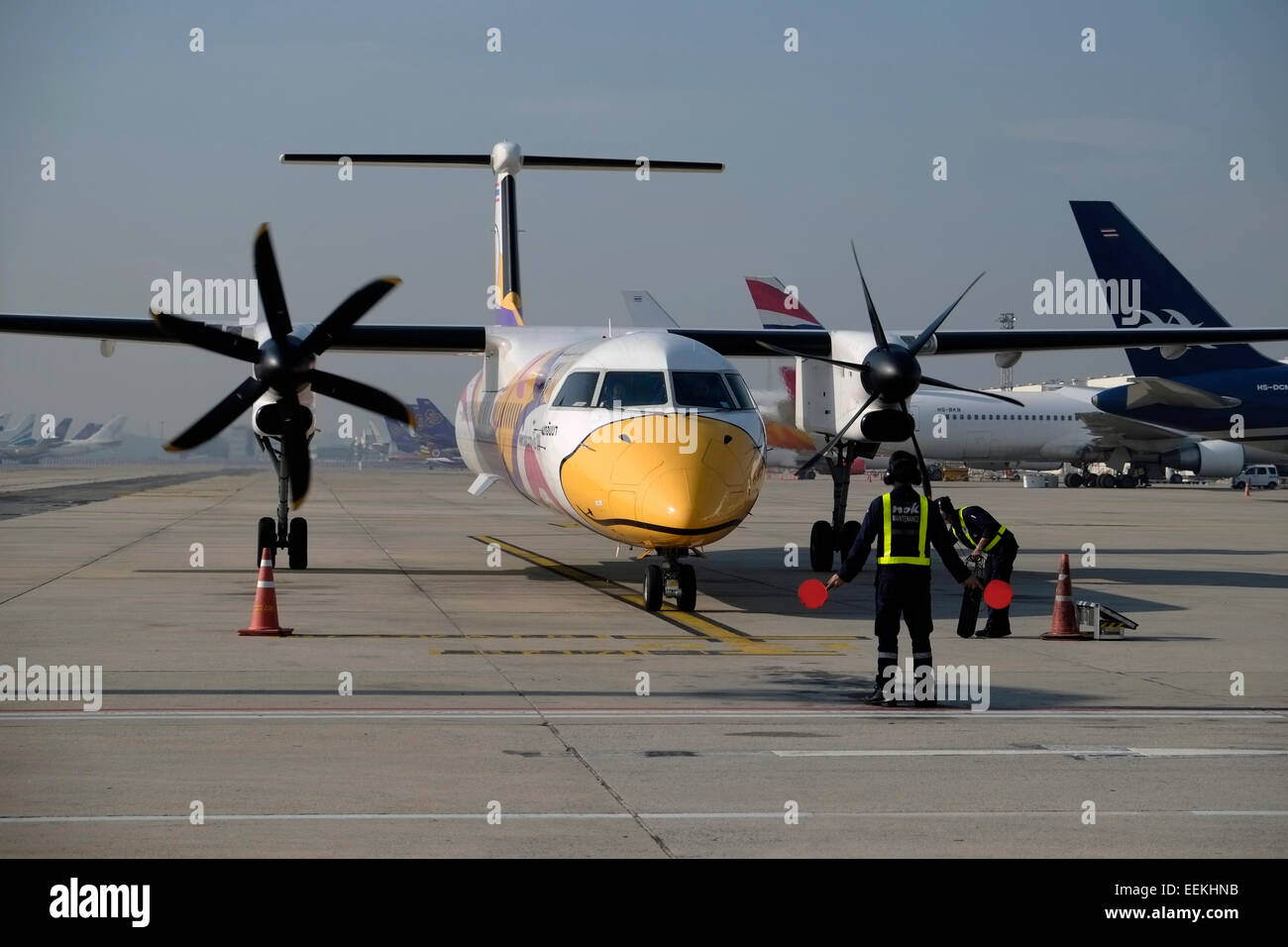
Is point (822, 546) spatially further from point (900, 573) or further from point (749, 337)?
point (900, 573)

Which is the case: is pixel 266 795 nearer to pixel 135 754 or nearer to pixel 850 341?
pixel 135 754

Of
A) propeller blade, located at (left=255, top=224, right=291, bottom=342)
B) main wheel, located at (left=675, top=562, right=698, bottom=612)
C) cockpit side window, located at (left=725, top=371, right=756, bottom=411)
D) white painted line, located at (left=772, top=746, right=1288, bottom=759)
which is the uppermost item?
propeller blade, located at (left=255, top=224, right=291, bottom=342)

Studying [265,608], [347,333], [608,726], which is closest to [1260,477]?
[347,333]

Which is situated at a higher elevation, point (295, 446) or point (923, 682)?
point (295, 446)

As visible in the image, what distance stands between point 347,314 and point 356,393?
118 centimetres

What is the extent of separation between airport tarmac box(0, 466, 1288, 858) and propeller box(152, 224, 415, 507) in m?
2.13

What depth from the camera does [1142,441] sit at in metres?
66.1

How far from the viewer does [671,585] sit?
16172 millimetres

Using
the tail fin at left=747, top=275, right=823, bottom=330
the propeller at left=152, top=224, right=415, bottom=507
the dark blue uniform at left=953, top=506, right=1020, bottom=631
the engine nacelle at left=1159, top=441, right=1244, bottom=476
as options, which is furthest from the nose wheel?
the engine nacelle at left=1159, top=441, right=1244, bottom=476

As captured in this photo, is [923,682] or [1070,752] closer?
[1070,752]

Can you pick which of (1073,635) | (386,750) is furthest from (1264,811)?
(1073,635)

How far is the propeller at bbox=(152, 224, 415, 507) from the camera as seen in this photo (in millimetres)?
19672

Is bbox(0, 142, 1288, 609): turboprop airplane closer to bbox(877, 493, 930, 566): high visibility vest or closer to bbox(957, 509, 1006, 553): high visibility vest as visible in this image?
bbox(957, 509, 1006, 553): high visibility vest
